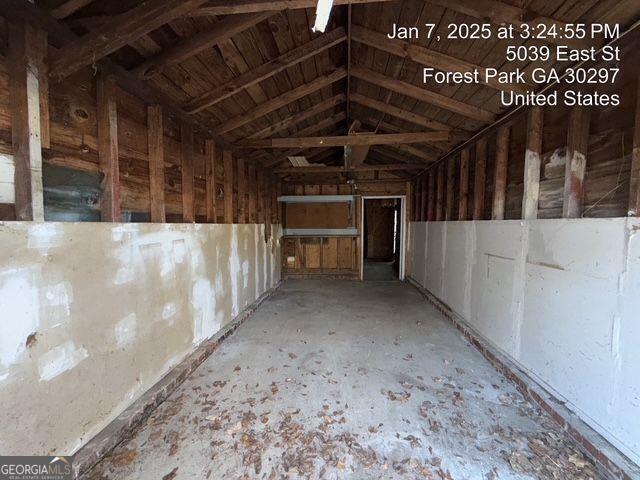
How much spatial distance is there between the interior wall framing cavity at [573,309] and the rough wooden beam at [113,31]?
102 inches

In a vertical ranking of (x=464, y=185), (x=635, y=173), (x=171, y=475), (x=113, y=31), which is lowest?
(x=171, y=475)

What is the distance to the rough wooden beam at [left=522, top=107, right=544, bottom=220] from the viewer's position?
2344mm

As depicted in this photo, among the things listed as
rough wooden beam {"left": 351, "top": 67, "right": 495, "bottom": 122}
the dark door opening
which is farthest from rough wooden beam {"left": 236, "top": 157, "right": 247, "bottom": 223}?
the dark door opening

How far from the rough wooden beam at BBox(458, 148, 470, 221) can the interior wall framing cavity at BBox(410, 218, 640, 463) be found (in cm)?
82

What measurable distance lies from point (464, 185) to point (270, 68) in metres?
2.89

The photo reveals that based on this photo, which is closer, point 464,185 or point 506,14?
point 506,14

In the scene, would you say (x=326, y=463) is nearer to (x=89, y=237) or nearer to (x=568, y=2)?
(x=89, y=237)

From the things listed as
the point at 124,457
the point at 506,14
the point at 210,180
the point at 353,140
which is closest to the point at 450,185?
the point at 353,140

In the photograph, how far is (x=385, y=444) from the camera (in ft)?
5.47

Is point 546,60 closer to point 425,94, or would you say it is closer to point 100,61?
point 425,94

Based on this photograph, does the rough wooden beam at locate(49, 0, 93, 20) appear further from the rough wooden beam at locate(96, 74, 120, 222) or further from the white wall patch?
the white wall patch

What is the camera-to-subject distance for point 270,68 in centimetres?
244

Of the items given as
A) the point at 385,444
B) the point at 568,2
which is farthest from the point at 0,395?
the point at 568,2

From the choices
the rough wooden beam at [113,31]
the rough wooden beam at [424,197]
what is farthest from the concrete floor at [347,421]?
the rough wooden beam at [424,197]
